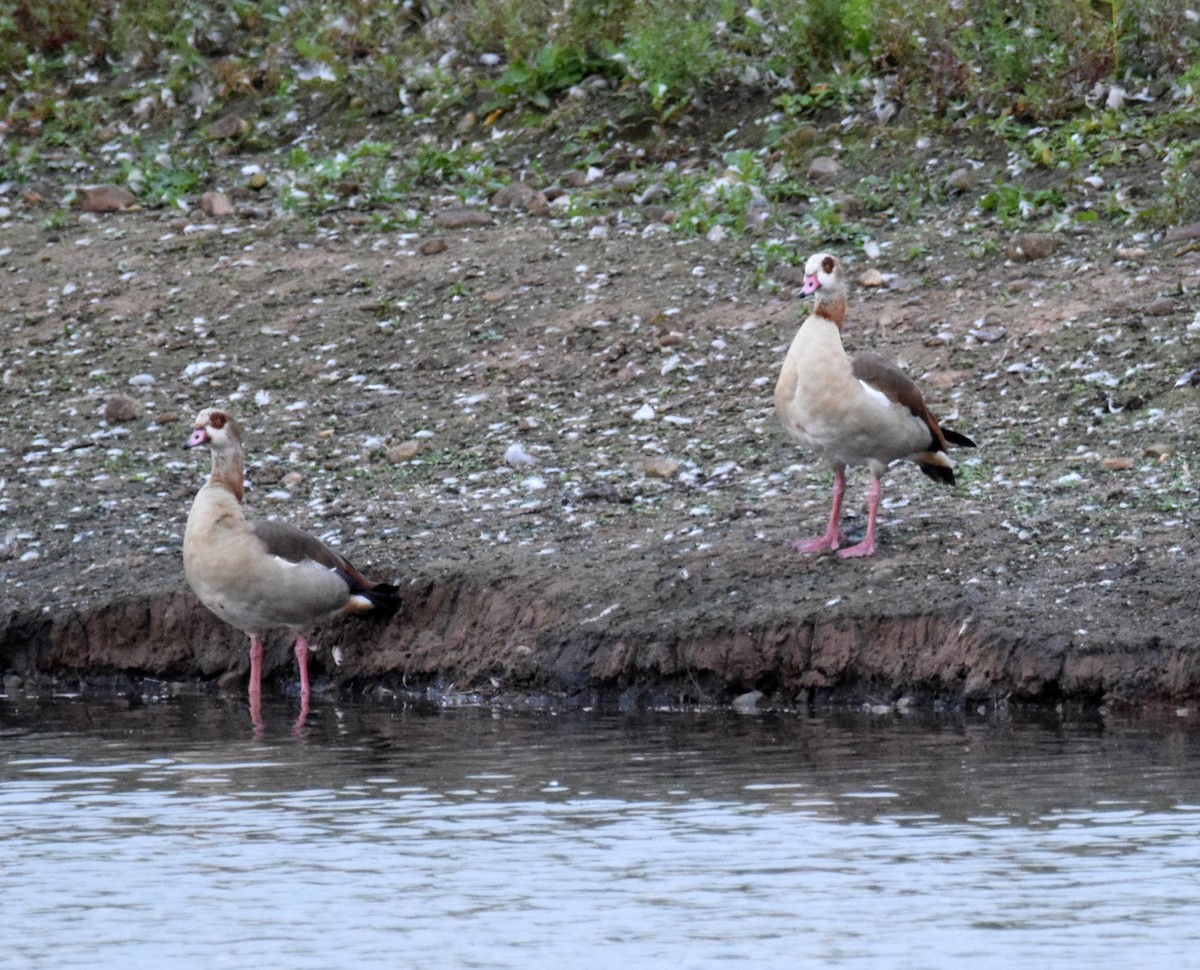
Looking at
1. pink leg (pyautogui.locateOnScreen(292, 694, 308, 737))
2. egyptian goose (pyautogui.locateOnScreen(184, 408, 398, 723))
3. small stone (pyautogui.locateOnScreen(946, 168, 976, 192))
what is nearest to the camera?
pink leg (pyautogui.locateOnScreen(292, 694, 308, 737))

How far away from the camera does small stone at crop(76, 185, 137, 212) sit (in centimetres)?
1772

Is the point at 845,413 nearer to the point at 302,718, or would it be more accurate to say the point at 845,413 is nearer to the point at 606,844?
the point at 302,718

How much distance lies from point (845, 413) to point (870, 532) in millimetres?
663

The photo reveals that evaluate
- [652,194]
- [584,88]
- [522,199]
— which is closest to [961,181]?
[652,194]

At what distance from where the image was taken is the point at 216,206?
1723 centimetres

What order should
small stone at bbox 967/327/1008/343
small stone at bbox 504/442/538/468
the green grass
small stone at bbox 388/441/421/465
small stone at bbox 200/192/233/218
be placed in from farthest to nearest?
small stone at bbox 200/192/233/218, the green grass, small stone at bbox 967/327/1008/343, small stone at bbox 388/441/421/465, small stone at bbox 504/442/538/468

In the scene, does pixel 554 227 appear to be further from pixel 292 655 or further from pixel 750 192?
pixel 292 655

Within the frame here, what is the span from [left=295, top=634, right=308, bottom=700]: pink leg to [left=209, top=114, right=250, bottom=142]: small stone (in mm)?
9524

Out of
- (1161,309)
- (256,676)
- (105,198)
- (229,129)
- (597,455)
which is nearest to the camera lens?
(256,676)

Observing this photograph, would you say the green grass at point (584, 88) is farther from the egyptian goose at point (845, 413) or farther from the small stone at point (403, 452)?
the egyptian goose at point (845, 413)

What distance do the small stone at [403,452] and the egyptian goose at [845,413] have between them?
3.15 meters

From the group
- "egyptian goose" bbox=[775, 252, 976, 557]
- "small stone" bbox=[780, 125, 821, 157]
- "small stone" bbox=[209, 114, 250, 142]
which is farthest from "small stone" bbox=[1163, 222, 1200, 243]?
"small stone" bbox=[209, 114, 250, 142]

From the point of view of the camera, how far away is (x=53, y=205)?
712 inches

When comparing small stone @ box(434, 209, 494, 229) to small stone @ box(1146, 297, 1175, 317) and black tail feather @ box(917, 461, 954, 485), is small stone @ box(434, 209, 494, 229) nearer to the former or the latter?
small stone @ box(1146, 297, 1175, 317)
